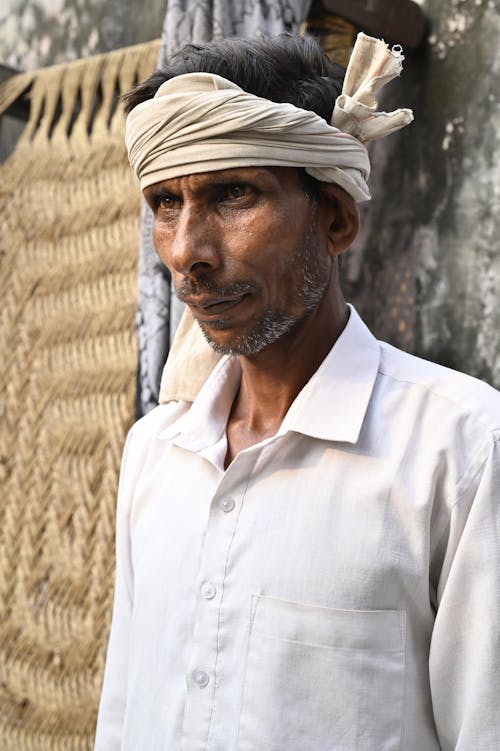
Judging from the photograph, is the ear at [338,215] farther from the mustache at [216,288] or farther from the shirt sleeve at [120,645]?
the shirt sleeve at [120,645]

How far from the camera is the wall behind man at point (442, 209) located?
227cm

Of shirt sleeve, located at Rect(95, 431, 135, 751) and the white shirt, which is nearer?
the white shirt

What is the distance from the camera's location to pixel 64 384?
9.02 feet

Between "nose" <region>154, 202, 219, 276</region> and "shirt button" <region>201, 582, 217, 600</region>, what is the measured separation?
0.46 m

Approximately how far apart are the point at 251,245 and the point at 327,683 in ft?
2.07

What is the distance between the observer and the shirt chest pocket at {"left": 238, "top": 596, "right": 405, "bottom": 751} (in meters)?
1.34

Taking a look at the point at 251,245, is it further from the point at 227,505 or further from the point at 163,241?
the point at 227,505

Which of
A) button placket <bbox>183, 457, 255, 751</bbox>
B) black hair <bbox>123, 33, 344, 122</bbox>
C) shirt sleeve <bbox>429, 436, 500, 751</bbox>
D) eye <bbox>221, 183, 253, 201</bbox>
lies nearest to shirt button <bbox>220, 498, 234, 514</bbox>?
button placket <bbox>183, 457, 255, 751</bbox>

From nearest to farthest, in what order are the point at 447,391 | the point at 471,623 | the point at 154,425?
the point at 471,623, the point at 447,391, the point at 154,425

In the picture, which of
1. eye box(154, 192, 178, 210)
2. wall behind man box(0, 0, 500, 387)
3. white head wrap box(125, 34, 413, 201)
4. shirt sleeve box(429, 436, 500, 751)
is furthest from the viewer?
wall behind man box(0, 0, 500, 387)

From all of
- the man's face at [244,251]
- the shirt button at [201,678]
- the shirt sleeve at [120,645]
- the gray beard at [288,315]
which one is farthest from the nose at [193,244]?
the shirt button at [201,678]

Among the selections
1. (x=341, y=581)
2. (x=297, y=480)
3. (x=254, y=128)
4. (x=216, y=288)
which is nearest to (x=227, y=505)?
(x=297, y=480)

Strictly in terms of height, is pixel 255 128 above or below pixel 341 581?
above

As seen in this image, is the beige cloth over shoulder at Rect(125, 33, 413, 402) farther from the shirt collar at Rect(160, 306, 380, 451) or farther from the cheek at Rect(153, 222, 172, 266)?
the shirt collar at Rect(160, 306, 380, 451)
